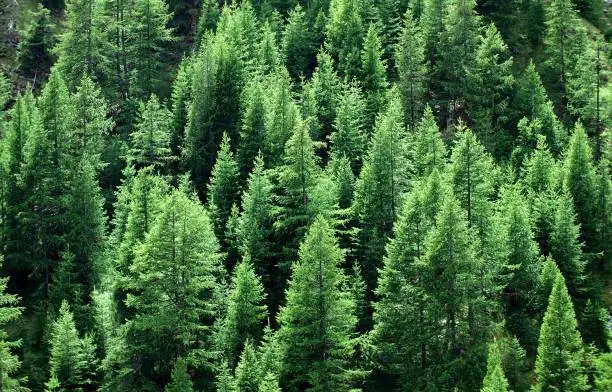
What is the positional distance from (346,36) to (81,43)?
3173 centimetres

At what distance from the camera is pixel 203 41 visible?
8775 centimetres

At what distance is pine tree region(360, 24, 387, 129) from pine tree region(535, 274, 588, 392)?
34.5m

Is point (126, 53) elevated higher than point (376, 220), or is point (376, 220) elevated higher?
point (126, 53)

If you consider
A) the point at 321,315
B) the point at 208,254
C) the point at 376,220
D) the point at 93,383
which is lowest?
the point at 93,383

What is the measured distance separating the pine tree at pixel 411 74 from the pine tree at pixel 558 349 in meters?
34.1

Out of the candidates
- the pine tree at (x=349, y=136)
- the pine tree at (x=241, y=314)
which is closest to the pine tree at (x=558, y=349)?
the pine tree at (x=241, y=314)

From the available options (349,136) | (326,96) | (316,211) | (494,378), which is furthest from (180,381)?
(326,96)

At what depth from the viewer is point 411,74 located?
78.2 meters

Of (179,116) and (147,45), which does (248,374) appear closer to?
(179,116)

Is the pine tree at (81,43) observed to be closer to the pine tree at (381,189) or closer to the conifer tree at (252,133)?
the conifer tree at (252,133)

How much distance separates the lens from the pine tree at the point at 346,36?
3273 inches

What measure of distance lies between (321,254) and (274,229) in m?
11.4

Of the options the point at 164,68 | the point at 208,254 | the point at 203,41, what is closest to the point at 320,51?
the point at 203,41

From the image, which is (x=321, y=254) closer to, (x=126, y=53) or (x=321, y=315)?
(x=321, y=315)
